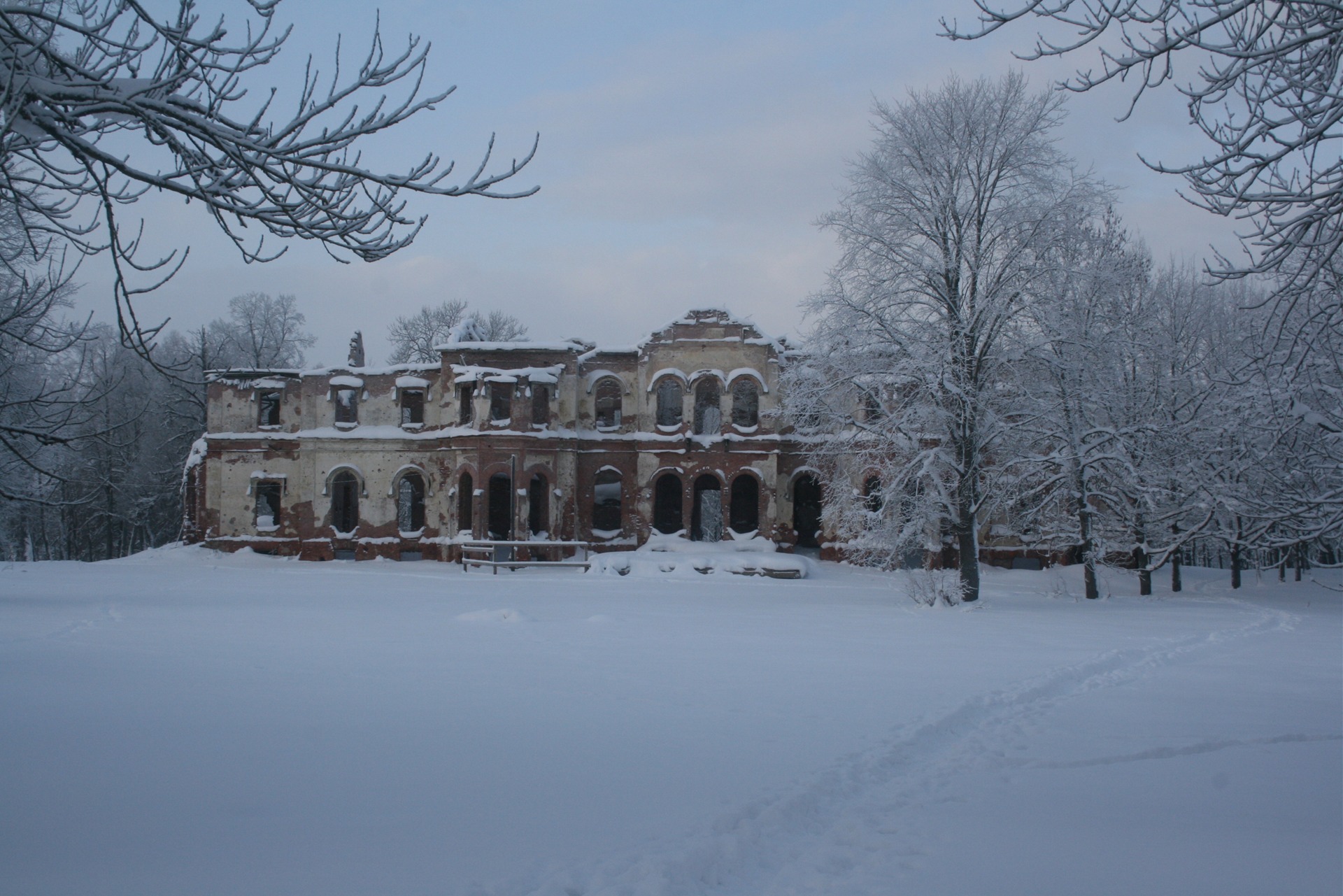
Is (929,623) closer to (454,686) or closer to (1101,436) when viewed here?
(1101,436)

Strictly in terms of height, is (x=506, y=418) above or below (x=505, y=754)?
above

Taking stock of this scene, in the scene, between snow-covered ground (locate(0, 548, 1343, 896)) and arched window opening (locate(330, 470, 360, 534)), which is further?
arched window opening (locate(330, 470, 360, 534))

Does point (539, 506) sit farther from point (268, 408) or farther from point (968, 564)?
point (968, 564)

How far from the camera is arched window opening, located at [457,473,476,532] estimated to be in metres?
32.4

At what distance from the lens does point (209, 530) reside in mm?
34000

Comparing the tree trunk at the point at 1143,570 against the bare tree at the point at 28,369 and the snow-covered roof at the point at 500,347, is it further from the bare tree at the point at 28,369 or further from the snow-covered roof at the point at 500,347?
the bare tree at the point at 28,369

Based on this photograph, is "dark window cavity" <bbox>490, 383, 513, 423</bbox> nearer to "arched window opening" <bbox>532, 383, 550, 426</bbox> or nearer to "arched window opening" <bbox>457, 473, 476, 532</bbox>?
"arched window opening" <bbox>532, 383, 550, 426</bbox>

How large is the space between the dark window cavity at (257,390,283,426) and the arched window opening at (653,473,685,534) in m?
14.2

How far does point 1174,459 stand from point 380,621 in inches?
675

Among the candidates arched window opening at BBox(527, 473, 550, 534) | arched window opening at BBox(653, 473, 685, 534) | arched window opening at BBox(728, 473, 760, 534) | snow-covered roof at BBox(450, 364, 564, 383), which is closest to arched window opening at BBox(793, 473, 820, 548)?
arched window opening at BBox(728, 473, 760, 534)

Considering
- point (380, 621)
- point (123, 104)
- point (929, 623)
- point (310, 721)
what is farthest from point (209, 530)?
point (123, 104)

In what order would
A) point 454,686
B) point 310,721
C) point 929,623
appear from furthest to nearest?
point 929,623, point 454,686, point 310,721

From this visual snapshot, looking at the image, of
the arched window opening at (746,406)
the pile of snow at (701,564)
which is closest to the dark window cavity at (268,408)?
the pile of snow at (701,564)

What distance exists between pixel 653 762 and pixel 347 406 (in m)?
30.2
